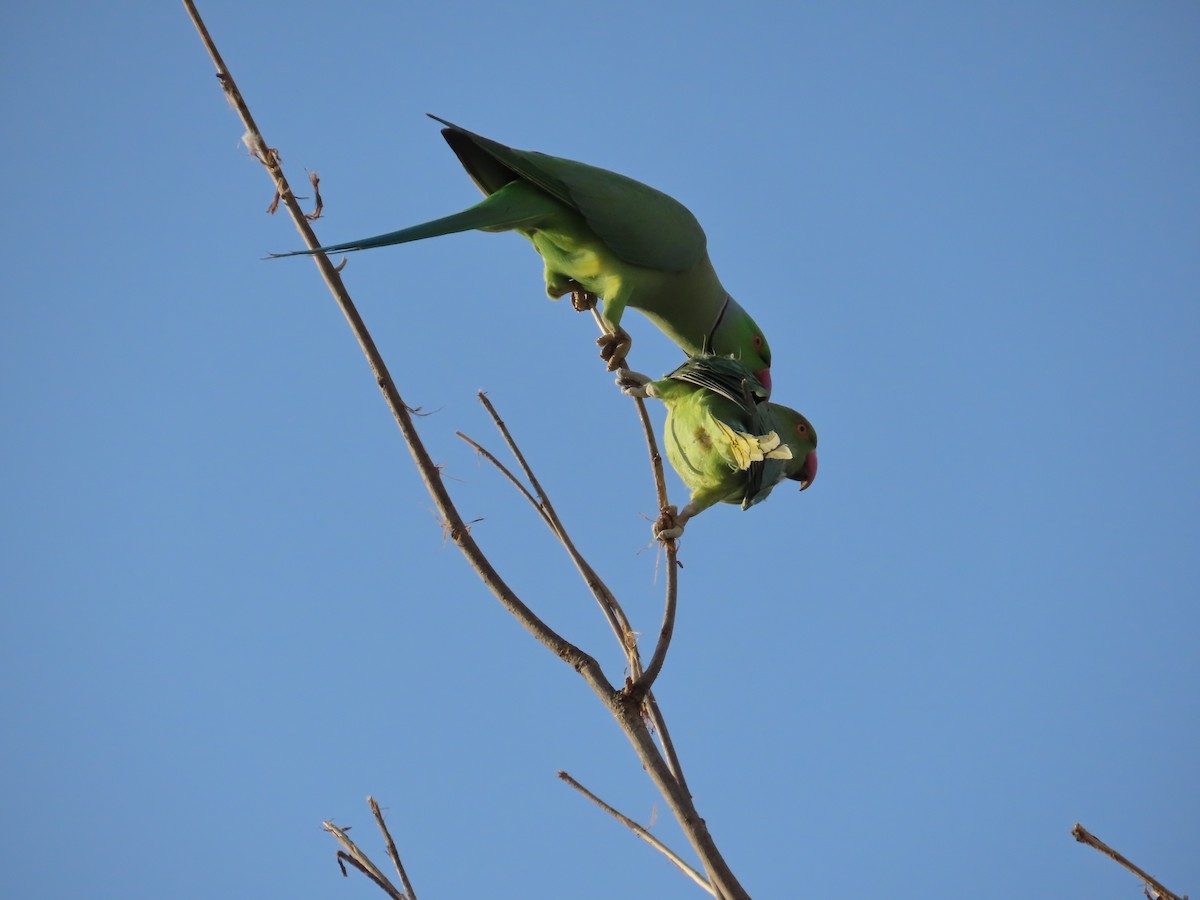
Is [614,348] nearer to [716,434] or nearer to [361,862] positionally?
[716,434]

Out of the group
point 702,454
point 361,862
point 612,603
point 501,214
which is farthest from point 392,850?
point 501,214

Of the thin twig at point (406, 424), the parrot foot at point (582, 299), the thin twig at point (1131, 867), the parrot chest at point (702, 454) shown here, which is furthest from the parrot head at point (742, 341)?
the thin twig at point (1131, 867)

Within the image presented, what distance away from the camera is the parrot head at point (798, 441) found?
343 centimetres

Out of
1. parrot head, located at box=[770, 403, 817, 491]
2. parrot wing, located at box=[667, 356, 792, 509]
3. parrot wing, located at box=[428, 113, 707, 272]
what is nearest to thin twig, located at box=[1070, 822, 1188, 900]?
parrot wing, located at box=[667, 356, 792, 509]

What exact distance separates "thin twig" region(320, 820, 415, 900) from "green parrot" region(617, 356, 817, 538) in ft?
3.86

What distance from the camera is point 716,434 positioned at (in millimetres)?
3029

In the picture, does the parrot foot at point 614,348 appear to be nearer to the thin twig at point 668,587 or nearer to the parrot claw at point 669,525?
the thin twig at point 668,587

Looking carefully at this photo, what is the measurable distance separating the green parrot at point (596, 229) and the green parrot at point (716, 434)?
477mm

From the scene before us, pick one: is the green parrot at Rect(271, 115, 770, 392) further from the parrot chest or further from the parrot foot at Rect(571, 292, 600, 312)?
the parrot chest

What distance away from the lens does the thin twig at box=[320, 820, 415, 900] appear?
7.03ft

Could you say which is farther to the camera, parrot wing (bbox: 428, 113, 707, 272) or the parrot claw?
parrot wing (bbox: 428, 113, 707, 272)

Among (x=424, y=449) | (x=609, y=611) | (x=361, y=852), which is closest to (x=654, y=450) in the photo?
(x=609, y=611)

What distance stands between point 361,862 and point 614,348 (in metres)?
2.02

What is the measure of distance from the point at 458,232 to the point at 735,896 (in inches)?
92.4
